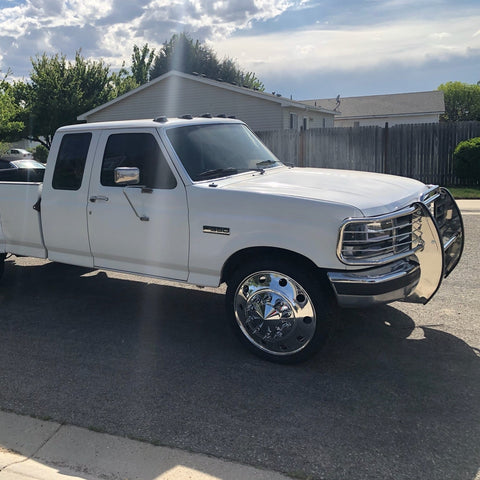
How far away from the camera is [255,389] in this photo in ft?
13.2

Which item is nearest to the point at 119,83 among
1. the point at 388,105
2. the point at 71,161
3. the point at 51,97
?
the point at 51,97

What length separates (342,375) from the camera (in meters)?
4.23

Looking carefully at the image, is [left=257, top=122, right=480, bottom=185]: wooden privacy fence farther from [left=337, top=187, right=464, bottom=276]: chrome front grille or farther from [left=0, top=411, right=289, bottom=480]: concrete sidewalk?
[left=0, top=411, right=289, bottom=480]: concrete sidewalk

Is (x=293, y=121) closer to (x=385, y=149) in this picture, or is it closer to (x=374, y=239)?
(x=385, y=149)

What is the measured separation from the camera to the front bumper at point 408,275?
4.00 metres

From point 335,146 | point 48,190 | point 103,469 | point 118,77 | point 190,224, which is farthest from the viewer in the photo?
point 118,77

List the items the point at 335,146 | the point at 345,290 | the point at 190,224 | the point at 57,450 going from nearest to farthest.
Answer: the point at 57,450 < the point at 345,290 < the point at 190,224 < the point at 335,146

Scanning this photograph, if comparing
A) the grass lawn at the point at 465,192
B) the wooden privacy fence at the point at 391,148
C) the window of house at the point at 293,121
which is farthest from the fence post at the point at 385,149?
the window of house at the point at 293,121

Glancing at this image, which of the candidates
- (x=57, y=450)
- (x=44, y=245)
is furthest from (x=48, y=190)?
(x=57, y=450)

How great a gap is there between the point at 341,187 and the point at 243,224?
0.91 metres

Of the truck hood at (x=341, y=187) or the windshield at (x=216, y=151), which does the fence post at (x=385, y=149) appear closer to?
the windshield at (x=216, y=151)

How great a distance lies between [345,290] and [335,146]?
15798 millimetres

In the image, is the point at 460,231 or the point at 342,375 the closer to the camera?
the point at 342,375

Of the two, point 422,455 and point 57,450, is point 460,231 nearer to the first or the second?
point 422,455
